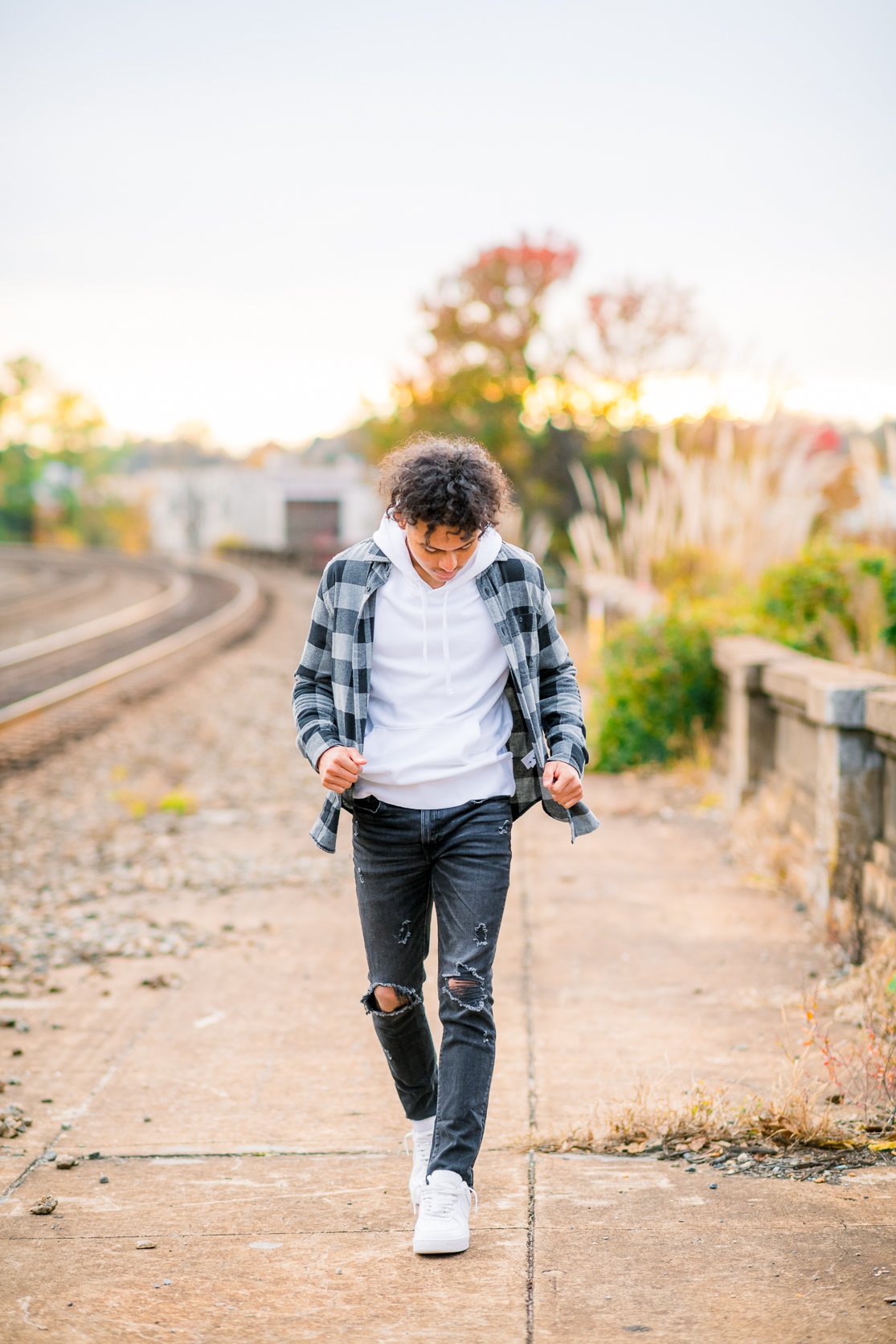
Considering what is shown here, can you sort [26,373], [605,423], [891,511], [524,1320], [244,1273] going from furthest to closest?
[26,373]
[605,423]
[891,511]
[244,1273]
[524,1320]

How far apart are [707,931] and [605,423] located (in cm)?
2063

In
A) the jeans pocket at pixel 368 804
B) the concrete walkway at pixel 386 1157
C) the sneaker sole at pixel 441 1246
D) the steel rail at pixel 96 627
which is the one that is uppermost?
the jeans pocket at pixel 368 804

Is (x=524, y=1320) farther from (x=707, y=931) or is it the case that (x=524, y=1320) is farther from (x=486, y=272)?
(x=486, y=272)

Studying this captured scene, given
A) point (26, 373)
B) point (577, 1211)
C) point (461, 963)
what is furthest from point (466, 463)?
point (26, 373)

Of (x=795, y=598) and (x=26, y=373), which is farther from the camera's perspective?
(x=26, y=373)

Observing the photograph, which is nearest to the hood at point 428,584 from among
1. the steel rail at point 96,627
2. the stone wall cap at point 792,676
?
the stone wall cap at point 792,676

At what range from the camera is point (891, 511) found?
360 inches

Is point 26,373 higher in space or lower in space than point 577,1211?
higher

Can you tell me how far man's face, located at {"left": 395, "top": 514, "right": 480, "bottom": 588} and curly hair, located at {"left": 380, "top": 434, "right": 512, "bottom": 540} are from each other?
1cm

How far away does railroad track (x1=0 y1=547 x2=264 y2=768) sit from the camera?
12.9 m

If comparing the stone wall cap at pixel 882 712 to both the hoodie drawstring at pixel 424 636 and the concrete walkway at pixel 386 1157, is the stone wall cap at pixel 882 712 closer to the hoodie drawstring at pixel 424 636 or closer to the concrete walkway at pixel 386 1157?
the concrete walkway at pixel 386 1157

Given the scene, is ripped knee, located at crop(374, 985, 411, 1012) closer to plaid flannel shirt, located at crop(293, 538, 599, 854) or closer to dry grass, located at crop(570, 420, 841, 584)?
plaid flannel shirt, located at crop(293, 538, 599, 854)

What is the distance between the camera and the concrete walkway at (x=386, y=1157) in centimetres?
275

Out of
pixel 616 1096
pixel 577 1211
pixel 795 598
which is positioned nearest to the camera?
pixel 577 1211
